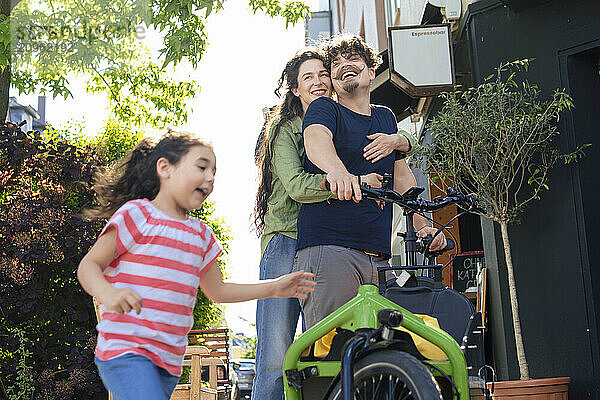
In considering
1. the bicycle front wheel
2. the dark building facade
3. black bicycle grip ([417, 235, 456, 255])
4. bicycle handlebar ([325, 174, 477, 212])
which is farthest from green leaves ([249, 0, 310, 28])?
the bicycle front wheel

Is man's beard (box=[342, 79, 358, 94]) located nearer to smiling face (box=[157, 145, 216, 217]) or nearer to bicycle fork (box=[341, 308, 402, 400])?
smiling face (box=[157, 145, 216, 217])

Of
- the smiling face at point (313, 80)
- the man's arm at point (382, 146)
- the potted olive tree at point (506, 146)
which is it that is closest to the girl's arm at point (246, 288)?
the man's arm at point (382, 146)

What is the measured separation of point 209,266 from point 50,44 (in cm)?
650

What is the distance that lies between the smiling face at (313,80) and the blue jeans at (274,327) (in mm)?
610

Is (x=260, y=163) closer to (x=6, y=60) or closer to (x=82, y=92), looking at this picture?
(x=6, y=60)

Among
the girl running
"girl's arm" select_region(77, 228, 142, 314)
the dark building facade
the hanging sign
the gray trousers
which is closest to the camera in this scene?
"girl's arm" select_region(77, 228, 142, 314)

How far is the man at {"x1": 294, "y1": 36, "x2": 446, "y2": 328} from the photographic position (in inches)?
107

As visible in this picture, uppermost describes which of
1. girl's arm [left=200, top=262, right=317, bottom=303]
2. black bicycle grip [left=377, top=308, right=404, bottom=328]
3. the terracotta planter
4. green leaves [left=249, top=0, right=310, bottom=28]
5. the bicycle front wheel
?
green leaves [left=249, top=0, right=310, bottom=28]

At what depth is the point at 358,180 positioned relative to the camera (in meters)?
2.48

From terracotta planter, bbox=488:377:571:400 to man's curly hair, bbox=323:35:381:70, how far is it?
2.23 m

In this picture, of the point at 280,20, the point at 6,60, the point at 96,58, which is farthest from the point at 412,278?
the point at 96,58

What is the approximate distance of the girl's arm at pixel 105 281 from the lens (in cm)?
192

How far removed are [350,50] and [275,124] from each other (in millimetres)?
455

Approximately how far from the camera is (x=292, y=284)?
2.42 m
